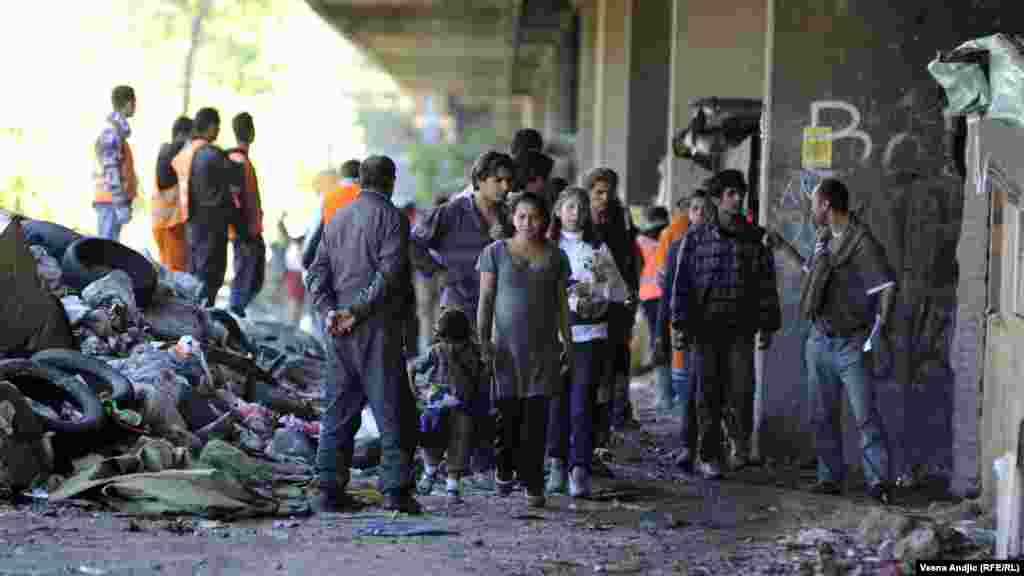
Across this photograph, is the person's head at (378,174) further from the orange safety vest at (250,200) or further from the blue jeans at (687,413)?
the orange safety vest at (250,200)

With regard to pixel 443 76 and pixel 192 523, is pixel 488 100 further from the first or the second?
pixel 192 523

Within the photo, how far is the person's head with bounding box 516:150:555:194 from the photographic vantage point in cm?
1161

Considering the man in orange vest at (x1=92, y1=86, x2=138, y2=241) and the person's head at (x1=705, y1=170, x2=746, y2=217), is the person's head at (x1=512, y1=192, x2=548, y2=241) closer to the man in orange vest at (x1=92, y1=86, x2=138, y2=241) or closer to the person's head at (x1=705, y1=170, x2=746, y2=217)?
the person's head at (x1=705, y1=170, x2=746, y2=217)

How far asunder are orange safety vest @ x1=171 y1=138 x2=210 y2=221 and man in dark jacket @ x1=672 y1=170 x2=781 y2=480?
5.86 metres

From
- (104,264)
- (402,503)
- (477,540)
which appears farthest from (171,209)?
(477,540)

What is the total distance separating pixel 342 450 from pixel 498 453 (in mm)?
1121

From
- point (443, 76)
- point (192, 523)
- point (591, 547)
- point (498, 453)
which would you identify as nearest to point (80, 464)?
Answer: point (192, 523)

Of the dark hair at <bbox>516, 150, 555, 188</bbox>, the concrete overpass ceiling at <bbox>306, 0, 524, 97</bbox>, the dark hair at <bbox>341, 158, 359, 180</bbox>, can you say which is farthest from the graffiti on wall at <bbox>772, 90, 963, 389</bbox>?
the concrete overpass ceiling at <bbox>306, 0, 524, 97</bbox>

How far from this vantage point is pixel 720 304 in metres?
11.3

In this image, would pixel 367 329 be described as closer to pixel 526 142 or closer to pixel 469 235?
pixel 469 235

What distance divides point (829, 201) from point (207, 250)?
712 centimetres

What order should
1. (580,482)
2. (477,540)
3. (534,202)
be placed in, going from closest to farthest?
(477,540)
(534,202)
(580,482)

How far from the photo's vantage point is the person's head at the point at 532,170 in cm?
1161

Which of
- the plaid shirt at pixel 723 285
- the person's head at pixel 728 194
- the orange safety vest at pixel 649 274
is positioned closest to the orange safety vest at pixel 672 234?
the orange safety vest at pixel 649 274
